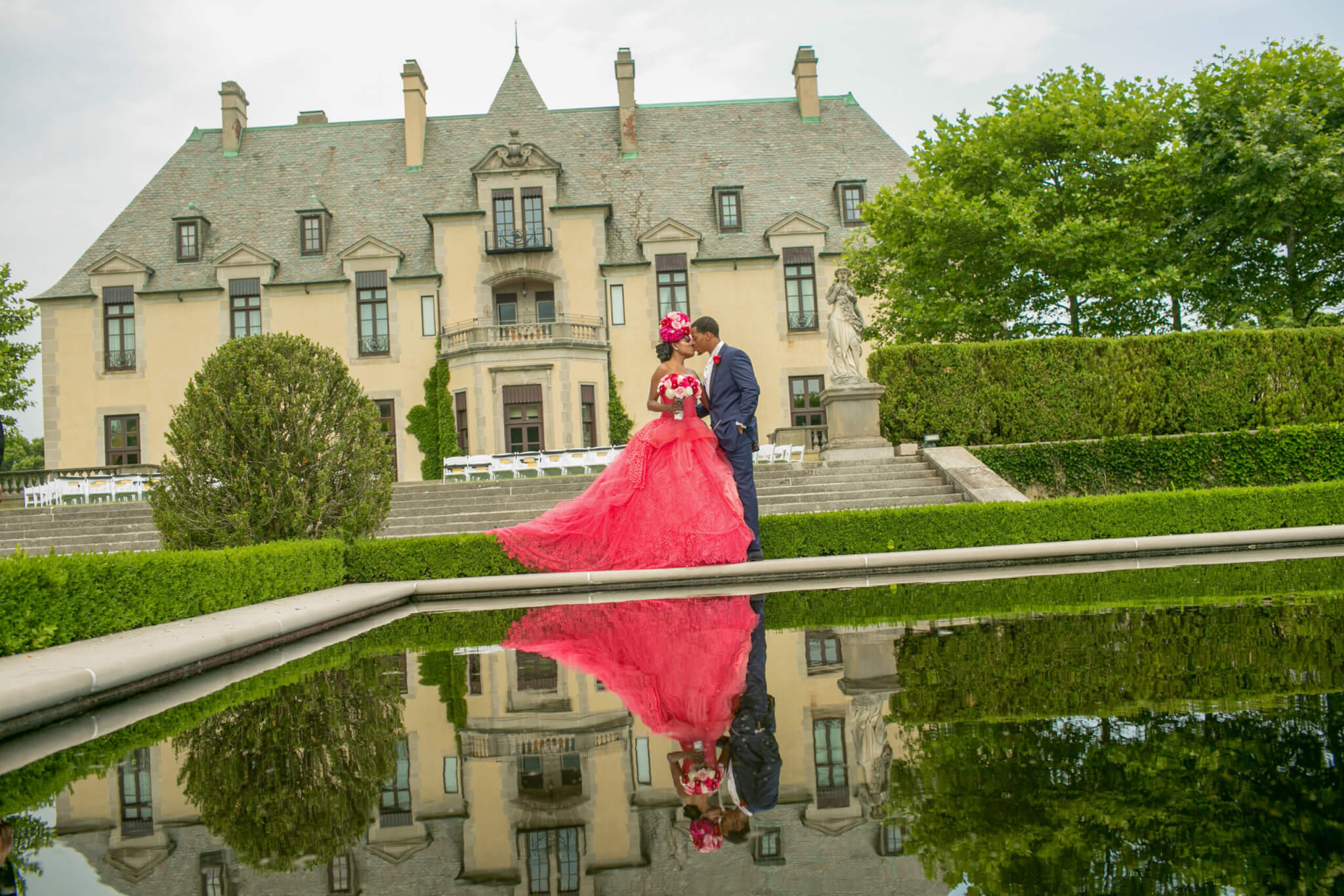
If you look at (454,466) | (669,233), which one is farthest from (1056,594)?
(669,233)

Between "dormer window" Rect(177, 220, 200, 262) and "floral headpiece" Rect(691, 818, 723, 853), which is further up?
"dormer window" Rect(177, 220, 200, 262)

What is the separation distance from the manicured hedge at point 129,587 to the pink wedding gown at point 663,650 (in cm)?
308

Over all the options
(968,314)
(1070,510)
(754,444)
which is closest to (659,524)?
(754,444)

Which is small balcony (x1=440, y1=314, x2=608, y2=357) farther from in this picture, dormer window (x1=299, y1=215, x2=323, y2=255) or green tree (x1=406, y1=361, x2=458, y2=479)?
dormer window (x1=299, y1=215, x2=323, y2=255)

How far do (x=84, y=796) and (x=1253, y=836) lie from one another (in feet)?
11.6

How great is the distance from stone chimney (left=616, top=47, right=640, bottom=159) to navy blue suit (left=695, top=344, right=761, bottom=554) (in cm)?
2611

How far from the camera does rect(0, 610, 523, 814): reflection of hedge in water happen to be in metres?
3.56

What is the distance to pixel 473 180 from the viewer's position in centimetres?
3244

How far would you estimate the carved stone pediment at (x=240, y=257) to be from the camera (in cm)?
3133

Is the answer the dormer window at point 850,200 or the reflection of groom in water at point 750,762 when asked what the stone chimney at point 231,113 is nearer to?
the dormer window at point 850,200

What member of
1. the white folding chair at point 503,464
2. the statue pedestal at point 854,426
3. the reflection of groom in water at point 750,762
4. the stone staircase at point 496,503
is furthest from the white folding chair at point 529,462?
the reflection of groom in water at point 750,762

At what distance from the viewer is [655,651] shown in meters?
5.45

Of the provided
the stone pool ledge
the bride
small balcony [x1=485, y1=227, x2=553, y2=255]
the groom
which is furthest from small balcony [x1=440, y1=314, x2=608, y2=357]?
the groom

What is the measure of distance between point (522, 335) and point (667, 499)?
20295 mm
